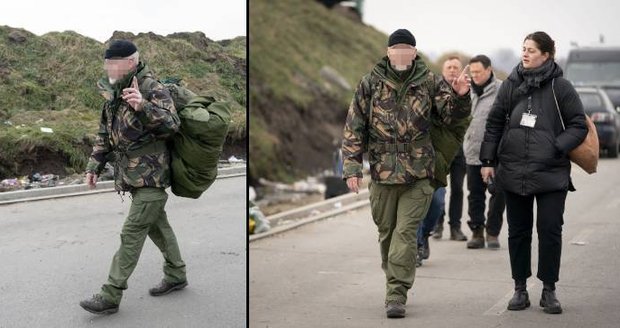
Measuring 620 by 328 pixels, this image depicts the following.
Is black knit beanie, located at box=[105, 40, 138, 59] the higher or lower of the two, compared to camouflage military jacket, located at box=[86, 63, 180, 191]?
higher

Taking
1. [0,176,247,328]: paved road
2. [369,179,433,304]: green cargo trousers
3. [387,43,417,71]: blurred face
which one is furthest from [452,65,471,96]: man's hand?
[0,176,247,328]: paved road

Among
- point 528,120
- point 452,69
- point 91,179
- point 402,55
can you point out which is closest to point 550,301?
point 528,120

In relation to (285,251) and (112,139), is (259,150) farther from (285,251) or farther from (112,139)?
(112,139)

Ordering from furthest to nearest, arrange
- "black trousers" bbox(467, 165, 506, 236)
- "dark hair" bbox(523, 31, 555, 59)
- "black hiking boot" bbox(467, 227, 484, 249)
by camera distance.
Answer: "black hiking boot" bbox(467, 227, 484, 249) → "black trousers" bbox(467, 165, 506, 236) → "dark hair" bbox(523, 31, 555, 59)

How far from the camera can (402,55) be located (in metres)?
7.07

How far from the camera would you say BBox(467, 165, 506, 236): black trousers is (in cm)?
982

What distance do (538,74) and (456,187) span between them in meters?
3.21

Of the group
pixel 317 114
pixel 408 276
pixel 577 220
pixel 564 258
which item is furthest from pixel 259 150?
pixel 408 276

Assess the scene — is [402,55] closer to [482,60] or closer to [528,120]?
[528,120]

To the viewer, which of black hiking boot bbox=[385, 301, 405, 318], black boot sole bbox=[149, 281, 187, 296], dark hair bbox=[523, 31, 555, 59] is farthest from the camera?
black hiking boot bbox=[385, 301, 405, 318]

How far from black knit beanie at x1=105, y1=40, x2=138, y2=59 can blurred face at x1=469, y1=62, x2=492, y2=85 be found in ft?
13.4

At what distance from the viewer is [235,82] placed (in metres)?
6.20

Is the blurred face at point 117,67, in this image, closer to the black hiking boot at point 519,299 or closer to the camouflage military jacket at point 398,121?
the camouflage military jacket at point 398,121

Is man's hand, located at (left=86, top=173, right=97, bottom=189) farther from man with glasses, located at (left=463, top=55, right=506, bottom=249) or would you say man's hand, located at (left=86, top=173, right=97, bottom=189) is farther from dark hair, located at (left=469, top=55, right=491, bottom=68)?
dark hair, located at (left=469, top=55, right=491, bottom=68)
